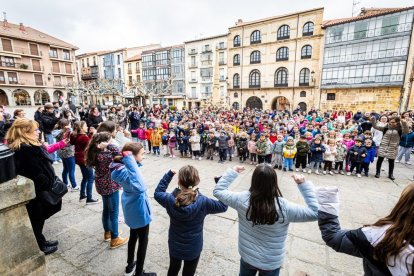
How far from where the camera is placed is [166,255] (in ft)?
9.98

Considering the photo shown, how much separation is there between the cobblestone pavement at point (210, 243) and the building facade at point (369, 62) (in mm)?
20828

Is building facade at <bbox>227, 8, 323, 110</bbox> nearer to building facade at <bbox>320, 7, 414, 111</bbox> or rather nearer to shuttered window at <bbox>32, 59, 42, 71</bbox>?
building facade at <bbox>320, 7, 414, 111</bbox>

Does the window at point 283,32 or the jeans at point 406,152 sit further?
the window at point 283,32

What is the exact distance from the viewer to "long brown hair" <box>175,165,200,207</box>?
1.91m

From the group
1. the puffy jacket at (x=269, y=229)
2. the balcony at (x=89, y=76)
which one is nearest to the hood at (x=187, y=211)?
the puffy jacket at (x=269, y=229)

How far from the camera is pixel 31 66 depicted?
3319 cm

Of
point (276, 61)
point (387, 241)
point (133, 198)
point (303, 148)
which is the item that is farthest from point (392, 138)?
point (276, 61)

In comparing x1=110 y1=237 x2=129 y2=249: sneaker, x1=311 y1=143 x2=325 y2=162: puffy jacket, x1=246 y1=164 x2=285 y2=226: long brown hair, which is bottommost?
x1=110 y1=237 x2=129 y2=249: sneaker

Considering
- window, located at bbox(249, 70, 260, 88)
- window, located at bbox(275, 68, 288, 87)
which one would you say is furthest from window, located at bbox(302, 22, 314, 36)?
window, located at bbox(249, 70, 260, 88)

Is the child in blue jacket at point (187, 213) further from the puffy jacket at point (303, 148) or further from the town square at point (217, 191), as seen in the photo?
the puffy jacket at point (303, 148)

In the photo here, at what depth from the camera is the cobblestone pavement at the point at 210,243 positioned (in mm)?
2803

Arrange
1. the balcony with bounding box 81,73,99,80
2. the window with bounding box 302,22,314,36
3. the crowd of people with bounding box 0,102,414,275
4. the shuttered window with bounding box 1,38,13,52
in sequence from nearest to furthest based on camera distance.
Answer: the crowd of people with bounding box 0,102,414,275
the window with bounding box 302,22,314,36
the shuttered window with bounding box 1,38,13,52
the balcony with bounding box 81,73,99,80

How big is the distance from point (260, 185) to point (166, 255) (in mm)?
2141

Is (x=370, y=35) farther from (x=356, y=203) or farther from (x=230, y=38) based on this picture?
(x=356, y=203)
